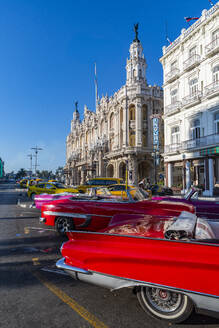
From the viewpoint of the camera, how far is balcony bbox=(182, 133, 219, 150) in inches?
740

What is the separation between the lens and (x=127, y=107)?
36562 mm

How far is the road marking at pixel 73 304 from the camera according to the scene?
2.51 metres

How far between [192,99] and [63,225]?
64.0 ft

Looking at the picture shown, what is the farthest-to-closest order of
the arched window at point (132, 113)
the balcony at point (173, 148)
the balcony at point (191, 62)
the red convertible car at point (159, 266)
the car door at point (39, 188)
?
the arched window at point (132, 113)
the balcony at point (173, 148)
the balcony at point (191, 62)
the car door at point (39, 188)
the red convertible car at point (159, 266)

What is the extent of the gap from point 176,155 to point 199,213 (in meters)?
18.7

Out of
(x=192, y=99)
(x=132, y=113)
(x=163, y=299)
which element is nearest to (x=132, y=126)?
(x=132, y=113)

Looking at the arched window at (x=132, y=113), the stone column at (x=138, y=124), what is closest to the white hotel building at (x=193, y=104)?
the stone column at (x=138, y=124)

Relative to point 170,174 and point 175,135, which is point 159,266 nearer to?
point 170,174

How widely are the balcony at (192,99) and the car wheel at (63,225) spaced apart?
18.9 metres

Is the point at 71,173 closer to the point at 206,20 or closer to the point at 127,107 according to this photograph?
the point at 127,107

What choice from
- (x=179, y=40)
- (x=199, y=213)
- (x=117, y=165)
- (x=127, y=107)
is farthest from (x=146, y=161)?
(x=199, y=213)

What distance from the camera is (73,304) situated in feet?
9.45

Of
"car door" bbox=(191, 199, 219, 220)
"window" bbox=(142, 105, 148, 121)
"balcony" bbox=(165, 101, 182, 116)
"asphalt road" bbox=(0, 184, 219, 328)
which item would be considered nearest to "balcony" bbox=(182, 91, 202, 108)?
"balcony" bbox=(165, 101, 182, 116)

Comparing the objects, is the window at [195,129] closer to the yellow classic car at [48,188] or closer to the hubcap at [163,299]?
the yellow classic car at [48,188]
